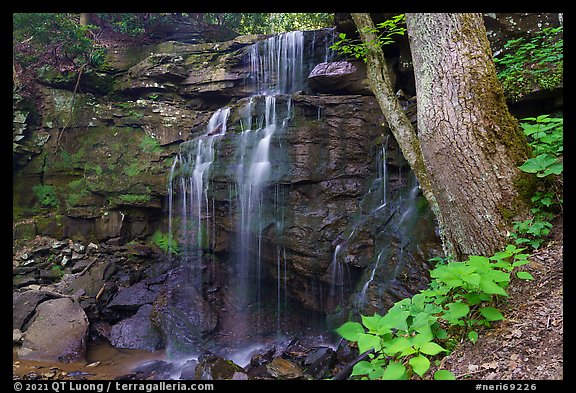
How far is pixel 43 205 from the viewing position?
1145cm

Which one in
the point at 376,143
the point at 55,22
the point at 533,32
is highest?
the point at 55,22

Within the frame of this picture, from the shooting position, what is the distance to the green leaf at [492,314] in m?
2.26

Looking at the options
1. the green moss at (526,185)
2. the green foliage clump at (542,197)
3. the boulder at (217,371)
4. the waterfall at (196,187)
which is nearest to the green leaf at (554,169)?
the green foliage clump at (542,197)

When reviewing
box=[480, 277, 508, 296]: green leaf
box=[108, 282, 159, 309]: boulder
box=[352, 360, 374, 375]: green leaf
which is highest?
box=[480, 277, 508, 296]: green leaf

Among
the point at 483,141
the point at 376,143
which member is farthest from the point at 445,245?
the point at 376,143

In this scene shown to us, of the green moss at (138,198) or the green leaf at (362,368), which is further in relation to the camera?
the green moss at (138,198)

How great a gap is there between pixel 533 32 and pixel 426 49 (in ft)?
13.0

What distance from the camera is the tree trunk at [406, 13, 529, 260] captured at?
294 centimetres

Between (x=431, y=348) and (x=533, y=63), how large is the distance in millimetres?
5705

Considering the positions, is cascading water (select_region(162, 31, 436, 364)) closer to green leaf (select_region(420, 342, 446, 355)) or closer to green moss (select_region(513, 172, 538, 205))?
green moss (select_region(513, 172, 538, 205))

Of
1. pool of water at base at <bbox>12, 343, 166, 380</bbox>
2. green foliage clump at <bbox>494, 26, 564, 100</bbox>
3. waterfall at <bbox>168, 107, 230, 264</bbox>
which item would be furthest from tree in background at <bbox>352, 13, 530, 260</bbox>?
waterfall at <bbox>168, 107, 230, 264</bbox>

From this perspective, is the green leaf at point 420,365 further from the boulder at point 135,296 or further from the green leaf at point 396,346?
the boulder at point 135,296

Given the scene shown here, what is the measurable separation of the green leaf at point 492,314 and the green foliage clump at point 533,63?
4.52 meters

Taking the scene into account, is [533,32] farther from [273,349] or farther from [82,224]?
[82,224]
